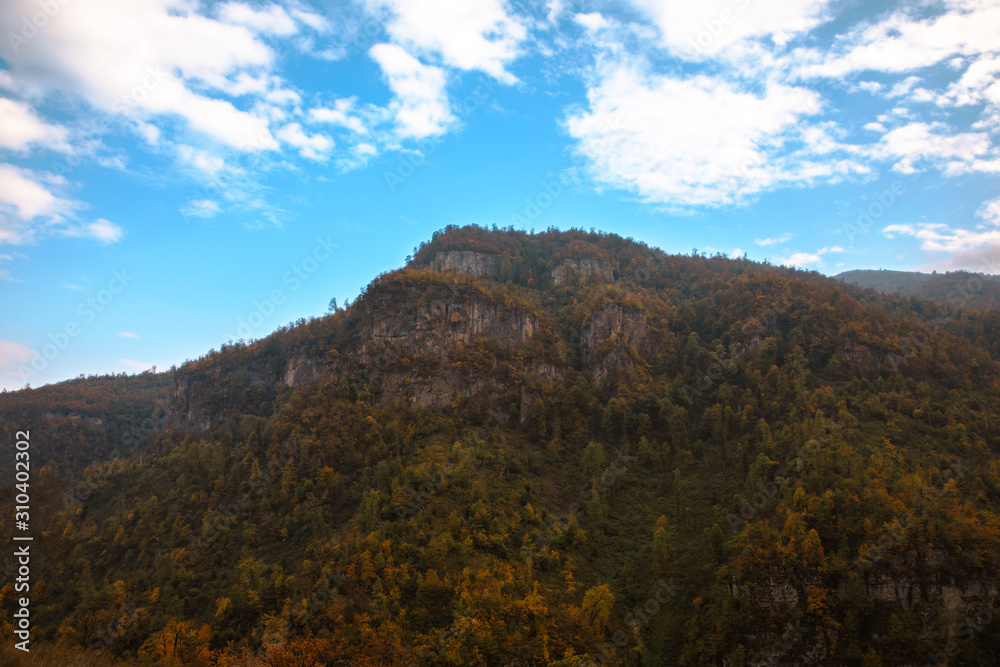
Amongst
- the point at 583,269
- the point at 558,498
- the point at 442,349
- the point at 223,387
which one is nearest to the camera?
the point at 558,498

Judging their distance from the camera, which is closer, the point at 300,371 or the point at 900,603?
the point at 900,603

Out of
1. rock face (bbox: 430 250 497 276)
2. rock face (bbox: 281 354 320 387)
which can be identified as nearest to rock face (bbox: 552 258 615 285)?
→ rock face (bbox: 430 250 497 276)

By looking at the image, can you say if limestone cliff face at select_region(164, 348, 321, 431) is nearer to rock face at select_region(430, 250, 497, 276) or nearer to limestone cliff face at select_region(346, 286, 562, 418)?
limestone cliff face at select_region(346, 286, 562, 418)

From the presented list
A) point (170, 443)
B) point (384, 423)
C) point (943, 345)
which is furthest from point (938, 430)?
point (170, 443)

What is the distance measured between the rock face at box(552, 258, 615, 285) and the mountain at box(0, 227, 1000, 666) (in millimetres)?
26007

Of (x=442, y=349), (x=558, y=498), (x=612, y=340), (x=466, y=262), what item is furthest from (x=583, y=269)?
(x=558, y=498)

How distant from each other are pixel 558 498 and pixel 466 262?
309 feet

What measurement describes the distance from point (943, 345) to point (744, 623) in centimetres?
6862

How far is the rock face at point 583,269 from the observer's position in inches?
5807

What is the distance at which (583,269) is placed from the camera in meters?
149

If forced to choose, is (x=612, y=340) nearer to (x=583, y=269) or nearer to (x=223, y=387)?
(x=583, y=269)

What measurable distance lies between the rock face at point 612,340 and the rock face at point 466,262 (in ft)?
160

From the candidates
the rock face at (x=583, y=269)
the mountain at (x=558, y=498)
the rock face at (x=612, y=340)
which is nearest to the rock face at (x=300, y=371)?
the mountain at (x=558, y=498)

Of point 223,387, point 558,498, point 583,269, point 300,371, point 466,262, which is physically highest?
point 466,262
